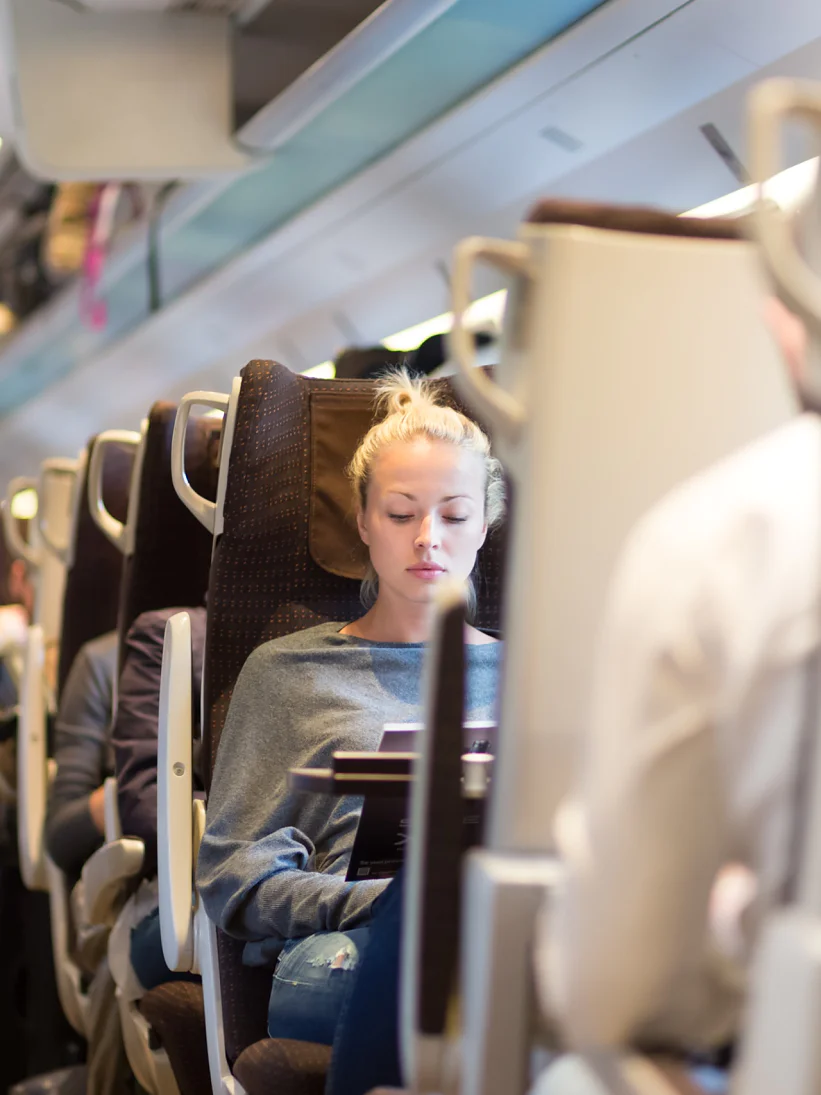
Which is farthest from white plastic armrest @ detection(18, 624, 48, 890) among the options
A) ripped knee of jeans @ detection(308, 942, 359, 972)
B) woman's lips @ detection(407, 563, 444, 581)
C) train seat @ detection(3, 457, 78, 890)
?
ripped knee of jeans @ detection(308, 942, 359, 972)

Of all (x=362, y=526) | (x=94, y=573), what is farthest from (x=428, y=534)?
(x=94, y=573)

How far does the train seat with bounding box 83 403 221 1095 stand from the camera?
10.2 ft

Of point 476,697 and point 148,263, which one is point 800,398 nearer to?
point 476,697

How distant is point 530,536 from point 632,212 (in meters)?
0.39

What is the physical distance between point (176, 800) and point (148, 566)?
85 centimetres

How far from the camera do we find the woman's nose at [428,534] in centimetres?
247

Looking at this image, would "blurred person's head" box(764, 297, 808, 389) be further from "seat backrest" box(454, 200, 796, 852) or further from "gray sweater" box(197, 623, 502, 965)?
"gray sweater" box(197, 623, 502, 965)

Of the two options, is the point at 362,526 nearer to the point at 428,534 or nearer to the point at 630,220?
the point at 428,534

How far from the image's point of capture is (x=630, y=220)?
1443 millimetres

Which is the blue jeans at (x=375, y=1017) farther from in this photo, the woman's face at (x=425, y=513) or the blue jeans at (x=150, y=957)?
the blue jeans at (x=150, y=957)

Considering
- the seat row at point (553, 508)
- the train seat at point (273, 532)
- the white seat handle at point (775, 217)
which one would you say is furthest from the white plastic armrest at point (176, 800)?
the white seat handle at point (775, 217)

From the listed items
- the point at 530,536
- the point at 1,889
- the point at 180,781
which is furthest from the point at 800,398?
the point at 1,889

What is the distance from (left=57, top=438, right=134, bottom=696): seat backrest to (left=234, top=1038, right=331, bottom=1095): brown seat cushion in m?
2.26

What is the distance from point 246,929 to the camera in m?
2.27
